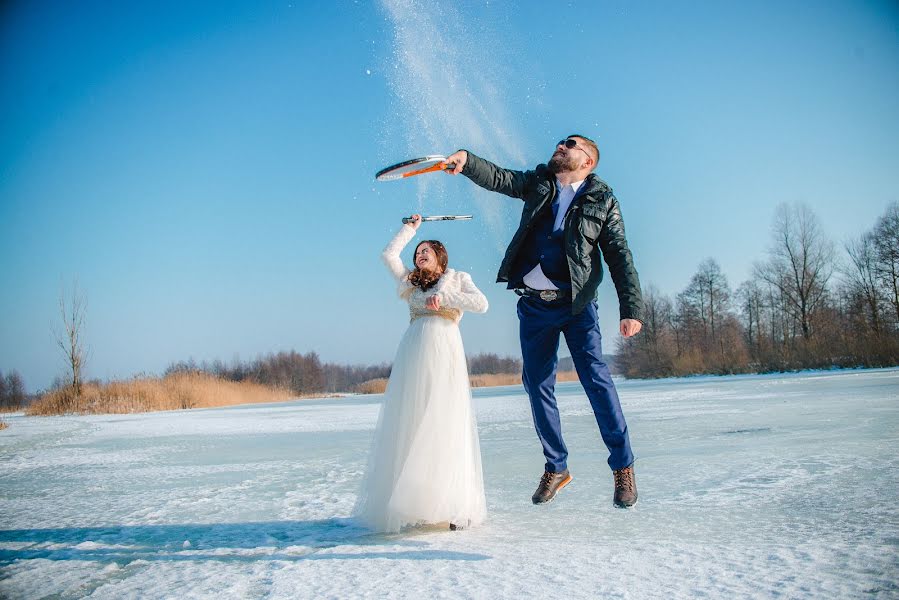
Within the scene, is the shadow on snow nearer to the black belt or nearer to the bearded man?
the bearded man

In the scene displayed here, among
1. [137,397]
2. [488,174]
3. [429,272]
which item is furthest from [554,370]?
[137,397]

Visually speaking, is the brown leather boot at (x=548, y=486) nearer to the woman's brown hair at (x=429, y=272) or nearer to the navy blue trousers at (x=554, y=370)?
the navy blue trousers at (x=554, y=370)

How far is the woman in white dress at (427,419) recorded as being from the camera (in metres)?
3.26

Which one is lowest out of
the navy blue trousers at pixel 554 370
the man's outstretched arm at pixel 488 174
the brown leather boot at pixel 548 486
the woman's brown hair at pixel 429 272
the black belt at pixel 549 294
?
the brown leather boot at pixel 548 486

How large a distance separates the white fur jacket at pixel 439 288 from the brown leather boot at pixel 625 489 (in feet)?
4.03

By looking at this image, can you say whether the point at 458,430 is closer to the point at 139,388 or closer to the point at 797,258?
the point at 139,388

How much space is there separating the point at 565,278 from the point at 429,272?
0.91 meters

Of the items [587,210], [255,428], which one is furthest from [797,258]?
[587,210]

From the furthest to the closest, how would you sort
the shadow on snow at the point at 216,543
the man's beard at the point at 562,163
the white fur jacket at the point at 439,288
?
1. the white fur jacket at the point at 439,288
2. the man's beard at the point at 562,163
3. the shadow on snow at the point at 216,543

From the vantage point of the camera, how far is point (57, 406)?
20297mm

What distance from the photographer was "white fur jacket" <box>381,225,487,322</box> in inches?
141

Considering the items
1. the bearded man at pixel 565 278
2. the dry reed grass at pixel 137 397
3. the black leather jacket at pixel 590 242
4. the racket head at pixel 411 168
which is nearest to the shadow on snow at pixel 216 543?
the bearded man at pixel 565 278

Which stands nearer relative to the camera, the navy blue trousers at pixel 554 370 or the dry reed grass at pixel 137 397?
the navy blue trousers at pixel 554 370

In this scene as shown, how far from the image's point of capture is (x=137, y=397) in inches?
793
